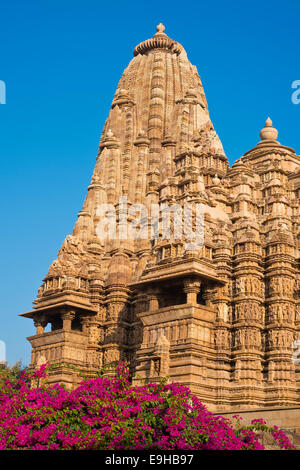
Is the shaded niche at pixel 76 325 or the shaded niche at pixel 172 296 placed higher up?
the shaded niche at pixel 76 325

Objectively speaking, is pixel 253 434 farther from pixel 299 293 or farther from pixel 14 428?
pixel 299 293

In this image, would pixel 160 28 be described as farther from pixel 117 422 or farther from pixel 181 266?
pixel 117 422

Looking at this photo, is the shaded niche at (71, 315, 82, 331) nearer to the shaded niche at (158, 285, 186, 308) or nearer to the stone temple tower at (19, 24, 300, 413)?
the stone temple tower at (19, 24, 300, 413)

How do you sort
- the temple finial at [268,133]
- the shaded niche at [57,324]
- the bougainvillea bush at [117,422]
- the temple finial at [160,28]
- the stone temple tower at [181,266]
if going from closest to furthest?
1. the bougainvillea bush at [117,422]
2. the stone temple tower at [181,266]
3. the shaded niche at [57,324]
4. the temple finial at [268,133]
5. the temple finial at [160,28]

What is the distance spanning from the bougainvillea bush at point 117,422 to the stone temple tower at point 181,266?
706 cm

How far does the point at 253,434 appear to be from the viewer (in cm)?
2373

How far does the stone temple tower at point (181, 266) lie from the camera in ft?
115

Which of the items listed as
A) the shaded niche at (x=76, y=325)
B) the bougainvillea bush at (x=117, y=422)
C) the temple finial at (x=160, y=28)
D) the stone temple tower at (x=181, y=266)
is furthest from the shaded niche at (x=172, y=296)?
→ the temple finial at (x=160, y=28)

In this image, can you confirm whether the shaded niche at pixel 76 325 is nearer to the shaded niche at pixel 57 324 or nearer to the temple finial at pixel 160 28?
the shaded niche at pixel 57 324

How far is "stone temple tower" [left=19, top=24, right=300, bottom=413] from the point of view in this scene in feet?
115

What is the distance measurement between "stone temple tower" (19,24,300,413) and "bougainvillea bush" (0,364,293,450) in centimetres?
706
